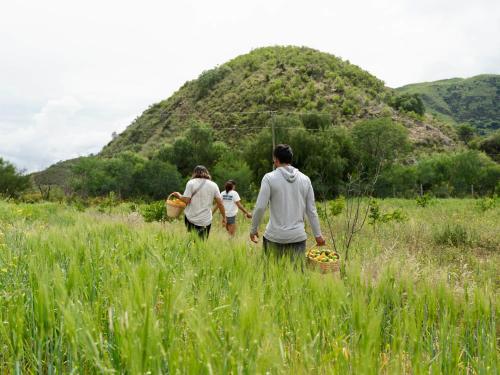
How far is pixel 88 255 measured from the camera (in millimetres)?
2799

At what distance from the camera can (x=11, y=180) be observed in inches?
1984

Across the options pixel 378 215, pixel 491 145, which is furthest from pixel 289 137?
pixel 491 145

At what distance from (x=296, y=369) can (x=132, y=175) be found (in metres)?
48.7

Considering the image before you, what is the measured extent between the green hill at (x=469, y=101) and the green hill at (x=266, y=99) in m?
65.3

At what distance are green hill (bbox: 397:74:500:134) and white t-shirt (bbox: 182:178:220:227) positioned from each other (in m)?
124

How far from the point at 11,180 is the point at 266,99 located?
37.5 metres

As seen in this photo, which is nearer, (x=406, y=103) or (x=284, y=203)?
(x=284, y=203)

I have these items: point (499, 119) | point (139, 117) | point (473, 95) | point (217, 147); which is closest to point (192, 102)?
point (139, 117)

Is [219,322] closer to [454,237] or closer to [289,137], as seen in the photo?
[454,237]

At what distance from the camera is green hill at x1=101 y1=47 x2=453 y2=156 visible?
188ft

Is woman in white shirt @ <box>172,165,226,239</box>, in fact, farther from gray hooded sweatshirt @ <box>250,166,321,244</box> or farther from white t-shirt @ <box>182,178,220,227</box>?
gray hooded sweatshirt @ <box>250,166,321,244</box>

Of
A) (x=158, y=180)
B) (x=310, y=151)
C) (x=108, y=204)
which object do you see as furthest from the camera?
(x=158, y=180)

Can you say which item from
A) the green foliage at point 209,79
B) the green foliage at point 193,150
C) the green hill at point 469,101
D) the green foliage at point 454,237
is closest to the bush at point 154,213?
the green foliage at point 454,237

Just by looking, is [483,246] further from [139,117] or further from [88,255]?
[139,117]
